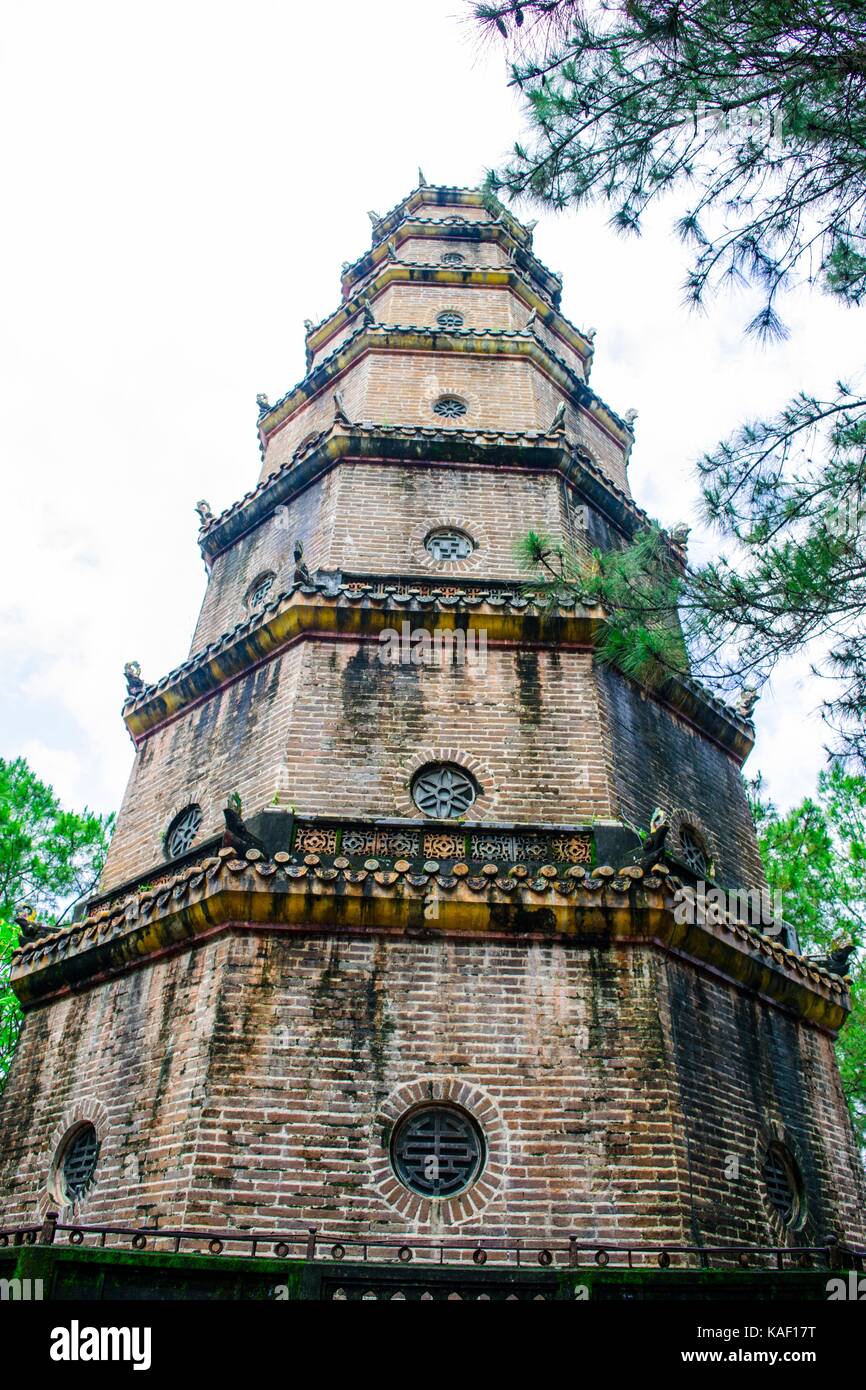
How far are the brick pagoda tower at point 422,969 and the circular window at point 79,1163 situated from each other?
0.09 ft

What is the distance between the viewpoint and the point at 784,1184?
343 inches

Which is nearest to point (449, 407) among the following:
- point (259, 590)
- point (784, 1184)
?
point (259, 590)

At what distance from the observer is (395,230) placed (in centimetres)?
1792

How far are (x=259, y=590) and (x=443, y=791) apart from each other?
474 centimetres

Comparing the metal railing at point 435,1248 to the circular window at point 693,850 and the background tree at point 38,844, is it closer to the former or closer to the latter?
the circular window at point 693,850

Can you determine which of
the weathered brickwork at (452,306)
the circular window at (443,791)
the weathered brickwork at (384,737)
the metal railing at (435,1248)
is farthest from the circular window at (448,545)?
the metal railing at (435,1248)

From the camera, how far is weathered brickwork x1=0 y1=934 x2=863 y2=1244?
7230 mm

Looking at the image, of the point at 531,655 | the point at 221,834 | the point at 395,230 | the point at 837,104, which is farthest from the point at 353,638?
the point at 395,230

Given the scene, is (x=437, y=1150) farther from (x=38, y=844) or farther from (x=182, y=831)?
(x=38, y=844)

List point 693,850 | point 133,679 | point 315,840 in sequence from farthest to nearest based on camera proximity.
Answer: point 133,679, point 693,850, point 315,840

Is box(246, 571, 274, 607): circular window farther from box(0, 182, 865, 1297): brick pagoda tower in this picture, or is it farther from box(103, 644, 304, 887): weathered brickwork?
box(103, 644, 304, 887): weathered brickwork

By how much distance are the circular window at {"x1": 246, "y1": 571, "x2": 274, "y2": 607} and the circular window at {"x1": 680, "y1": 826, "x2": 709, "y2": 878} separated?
6.00m
